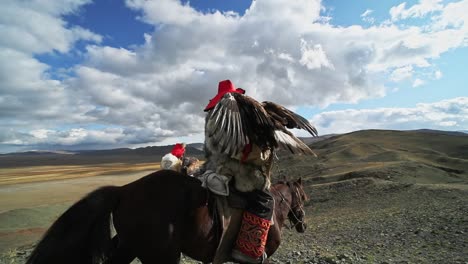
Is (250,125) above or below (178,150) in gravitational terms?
above

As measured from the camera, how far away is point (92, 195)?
3.51 m

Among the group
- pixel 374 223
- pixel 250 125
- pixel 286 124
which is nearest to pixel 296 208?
pixel 286 124

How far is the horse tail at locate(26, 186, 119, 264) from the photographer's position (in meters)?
3.17

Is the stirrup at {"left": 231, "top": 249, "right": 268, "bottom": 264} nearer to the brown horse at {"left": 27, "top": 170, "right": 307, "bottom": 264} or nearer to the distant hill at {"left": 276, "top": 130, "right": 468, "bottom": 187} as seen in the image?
the brown horse at {"left": 27, "top": 170, "right": 307, "bottom": 264}

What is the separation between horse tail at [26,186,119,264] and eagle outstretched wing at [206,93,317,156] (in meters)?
1.30

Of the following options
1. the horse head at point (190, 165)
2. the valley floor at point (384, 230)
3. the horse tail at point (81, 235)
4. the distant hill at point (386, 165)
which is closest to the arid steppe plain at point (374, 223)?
the valley floor at point (384, 230)

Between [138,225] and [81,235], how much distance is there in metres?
0.55

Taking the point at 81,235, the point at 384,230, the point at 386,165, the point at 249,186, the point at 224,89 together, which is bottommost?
the point at 384,230

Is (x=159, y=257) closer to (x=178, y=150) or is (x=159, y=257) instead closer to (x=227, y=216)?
(x=227, y=216)

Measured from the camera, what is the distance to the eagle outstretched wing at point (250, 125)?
331cm

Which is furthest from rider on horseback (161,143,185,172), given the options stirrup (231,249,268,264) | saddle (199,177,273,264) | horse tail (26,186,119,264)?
stirrup (231,249,268,264)

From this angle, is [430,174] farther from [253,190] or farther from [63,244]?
[63,244]

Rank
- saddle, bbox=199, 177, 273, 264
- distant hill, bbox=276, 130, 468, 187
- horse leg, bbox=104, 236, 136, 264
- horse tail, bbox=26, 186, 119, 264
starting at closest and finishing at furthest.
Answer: horse tail, bbox=26, 186, 119, 264, horse leg, bbox=104, 236, 136, 264, saddle, bbox=199, 177, 273, 264, distant hill, bbox=276, 130, 468, 187

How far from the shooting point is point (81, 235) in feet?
10.7
